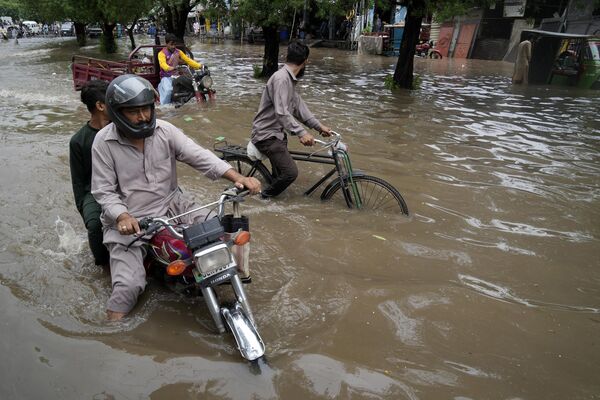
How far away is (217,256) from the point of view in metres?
2.63

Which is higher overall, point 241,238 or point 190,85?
point 190,85

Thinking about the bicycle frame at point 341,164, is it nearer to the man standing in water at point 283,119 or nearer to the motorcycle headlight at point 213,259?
the man standing in water at point 283,119

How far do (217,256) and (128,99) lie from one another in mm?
1105

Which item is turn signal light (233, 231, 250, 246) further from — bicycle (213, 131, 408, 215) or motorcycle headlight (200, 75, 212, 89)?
motorcycle headlight (200, 75, 212, 89)

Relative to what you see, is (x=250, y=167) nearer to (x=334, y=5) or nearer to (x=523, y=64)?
(x=334, y=5)

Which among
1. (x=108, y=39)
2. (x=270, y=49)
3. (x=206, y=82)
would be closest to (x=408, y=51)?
(x=270, y=49)

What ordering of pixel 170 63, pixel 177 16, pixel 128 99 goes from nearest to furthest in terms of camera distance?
pixel 128 99 → pixel 170 63 → pixel 177 16

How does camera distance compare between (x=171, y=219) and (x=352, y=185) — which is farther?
(x=352, y=185)

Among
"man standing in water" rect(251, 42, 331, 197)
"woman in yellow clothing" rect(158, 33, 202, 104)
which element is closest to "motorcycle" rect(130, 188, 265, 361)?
"man standing in water" rect(251, 42, 331, 197)

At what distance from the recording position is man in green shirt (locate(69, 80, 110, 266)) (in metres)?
3.56

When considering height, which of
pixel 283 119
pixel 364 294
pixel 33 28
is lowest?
pixel 364 294

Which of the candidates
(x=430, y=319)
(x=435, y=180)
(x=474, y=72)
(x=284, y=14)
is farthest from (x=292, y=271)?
(x=474, y=72)

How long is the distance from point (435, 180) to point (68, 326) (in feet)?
16.0

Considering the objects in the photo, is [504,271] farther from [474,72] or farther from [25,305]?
[474,72]
